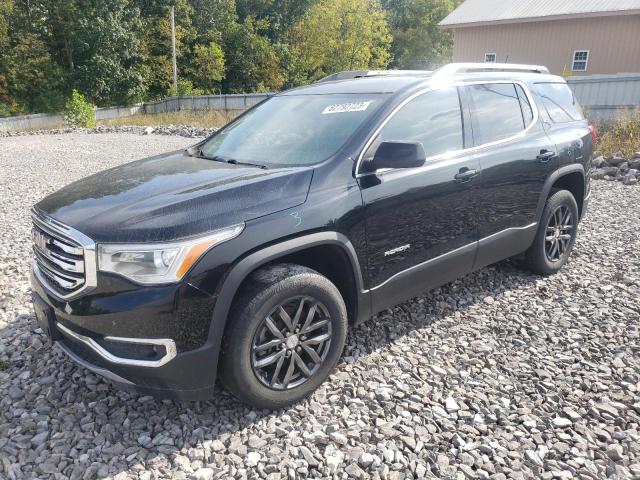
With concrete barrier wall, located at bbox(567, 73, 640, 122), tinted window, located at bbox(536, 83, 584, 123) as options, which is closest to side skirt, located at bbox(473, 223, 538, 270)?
tinted window, located at bbox(536, 83, 584, 123)

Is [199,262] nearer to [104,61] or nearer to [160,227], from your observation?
[160,227]

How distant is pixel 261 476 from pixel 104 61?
40.3 metres

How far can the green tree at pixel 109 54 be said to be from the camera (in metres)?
36.1

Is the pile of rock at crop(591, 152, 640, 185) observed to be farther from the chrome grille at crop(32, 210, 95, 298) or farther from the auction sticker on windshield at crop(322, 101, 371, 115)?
the chrome grille at crop(32, 210, 95, 298)

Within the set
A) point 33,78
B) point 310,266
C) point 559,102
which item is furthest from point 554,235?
point 33,78

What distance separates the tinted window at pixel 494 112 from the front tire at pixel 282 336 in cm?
192

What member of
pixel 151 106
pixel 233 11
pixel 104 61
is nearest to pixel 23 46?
pixel 104 61

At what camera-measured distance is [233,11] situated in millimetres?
43594

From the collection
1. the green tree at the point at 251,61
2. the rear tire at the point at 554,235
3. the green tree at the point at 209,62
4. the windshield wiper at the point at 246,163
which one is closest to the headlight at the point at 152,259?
the windshield wiper at the point at 246,163

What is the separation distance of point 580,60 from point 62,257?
28169 millimetres

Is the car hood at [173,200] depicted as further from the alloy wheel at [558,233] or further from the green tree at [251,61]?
the green tree at [251,61]

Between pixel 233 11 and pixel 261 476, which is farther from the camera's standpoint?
pixel 233 11

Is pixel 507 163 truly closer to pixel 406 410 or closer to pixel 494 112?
pixel 494 112

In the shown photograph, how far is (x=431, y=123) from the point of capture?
367 centimetres
